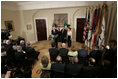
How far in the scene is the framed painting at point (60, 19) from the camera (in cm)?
585

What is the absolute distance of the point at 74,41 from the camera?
632cm

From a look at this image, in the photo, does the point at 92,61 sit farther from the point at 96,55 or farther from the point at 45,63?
the point at 45,63

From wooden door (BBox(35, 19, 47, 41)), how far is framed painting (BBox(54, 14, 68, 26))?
3.21 feet

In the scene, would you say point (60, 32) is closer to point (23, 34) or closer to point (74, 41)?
point (74, 41)

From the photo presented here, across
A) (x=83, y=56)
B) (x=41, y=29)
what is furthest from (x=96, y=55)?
(x=41, y=29)

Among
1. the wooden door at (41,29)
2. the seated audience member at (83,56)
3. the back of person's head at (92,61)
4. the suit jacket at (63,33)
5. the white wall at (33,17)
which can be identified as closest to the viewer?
the back of person's head at (92,61)

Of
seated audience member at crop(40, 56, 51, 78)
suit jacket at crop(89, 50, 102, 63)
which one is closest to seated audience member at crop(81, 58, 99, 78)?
suit jacket at crop(89, 50, 102, 63)

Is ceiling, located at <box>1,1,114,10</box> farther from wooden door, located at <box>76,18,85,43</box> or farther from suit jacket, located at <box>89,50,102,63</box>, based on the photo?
suit jacket, located at <box>89,50,102,63</box>

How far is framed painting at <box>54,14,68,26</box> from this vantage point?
5852 millimetres

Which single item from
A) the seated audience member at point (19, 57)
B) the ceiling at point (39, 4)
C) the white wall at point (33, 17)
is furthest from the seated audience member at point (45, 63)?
the white wall at point (33, 17)

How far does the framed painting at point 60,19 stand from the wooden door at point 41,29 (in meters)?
0.98

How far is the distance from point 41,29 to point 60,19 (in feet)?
5.68

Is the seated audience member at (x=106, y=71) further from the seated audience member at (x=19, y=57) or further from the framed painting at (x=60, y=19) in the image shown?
the framed painting at (x=60, y=19)

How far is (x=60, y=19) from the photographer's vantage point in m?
5.99
